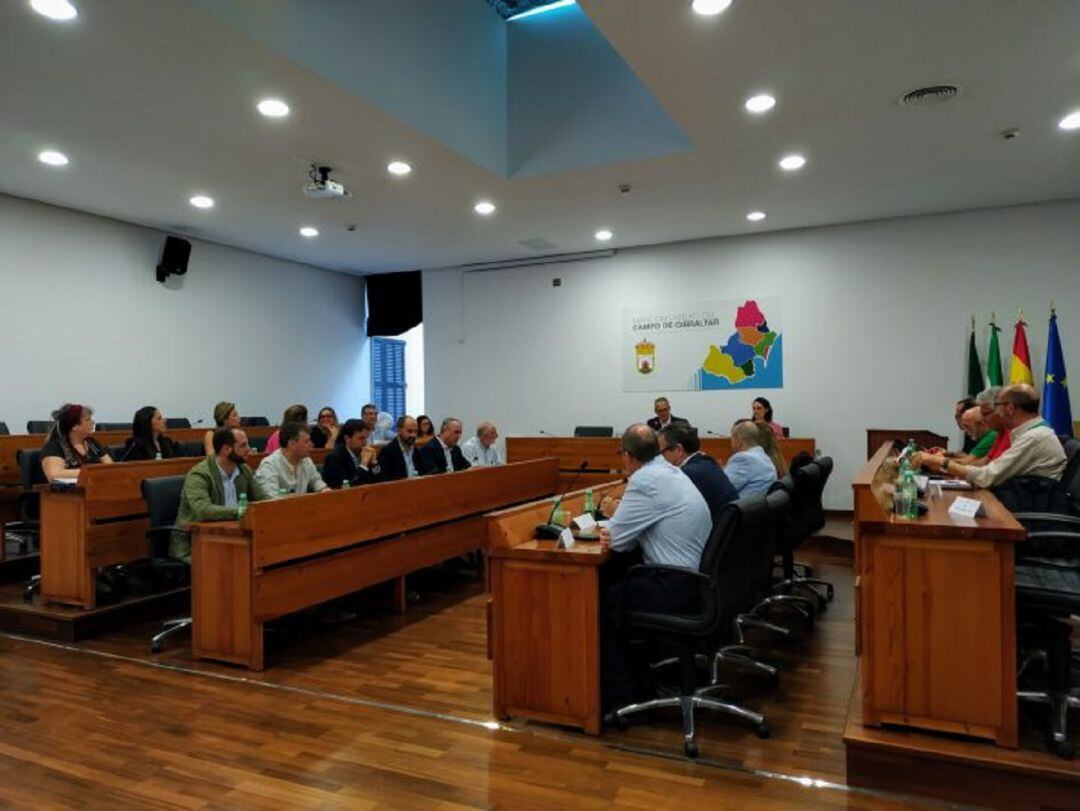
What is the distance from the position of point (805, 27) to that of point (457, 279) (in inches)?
287

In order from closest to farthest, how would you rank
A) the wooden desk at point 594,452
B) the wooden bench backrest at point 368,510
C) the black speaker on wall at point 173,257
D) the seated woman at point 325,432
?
1. the wooden bench backrest at point 368,510
2. the seated woman at point 325,432
3. the wooden desk at point 594,452
4. the black speaker on wall at point 173,257

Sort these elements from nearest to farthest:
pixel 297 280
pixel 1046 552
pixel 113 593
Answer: pixel 1046 552
pixel 113 593
pixel 297 280

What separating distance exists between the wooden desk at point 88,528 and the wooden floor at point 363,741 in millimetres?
473

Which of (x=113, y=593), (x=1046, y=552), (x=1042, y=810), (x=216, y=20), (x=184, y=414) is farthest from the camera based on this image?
(x=184, y=414)

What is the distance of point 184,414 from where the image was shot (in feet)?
28.6

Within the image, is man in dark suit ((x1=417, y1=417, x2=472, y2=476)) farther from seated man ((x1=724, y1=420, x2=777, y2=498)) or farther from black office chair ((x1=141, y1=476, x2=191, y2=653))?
seated man ((x1=724, y1=420, x2=777, y2=498))

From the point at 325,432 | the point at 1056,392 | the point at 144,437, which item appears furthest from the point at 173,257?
the point at 1056,392

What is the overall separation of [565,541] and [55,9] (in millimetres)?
3573

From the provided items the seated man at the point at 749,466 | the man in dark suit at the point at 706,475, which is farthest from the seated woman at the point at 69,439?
the seated man at the point at 749,466

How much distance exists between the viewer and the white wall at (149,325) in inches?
283

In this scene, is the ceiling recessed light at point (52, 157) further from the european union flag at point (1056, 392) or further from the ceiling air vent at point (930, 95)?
the european union flag at point (1056, 392)

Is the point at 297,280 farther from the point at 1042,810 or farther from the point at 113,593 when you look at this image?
the point at 1042,810

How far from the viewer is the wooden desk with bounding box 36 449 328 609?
14.3ft

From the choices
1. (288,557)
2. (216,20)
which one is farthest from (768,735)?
(216,20)
